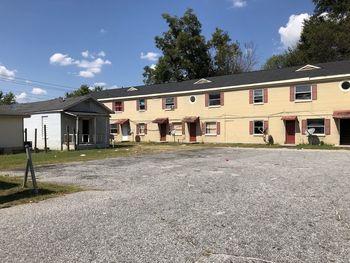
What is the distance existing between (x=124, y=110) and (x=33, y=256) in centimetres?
3891

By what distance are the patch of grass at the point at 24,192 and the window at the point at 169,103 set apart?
28.6m

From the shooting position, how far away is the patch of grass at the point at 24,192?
28.3 feet

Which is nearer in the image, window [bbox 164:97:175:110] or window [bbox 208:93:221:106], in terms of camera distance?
window [bbox 208:93:221:106]

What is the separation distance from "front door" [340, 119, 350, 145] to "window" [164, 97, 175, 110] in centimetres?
1643

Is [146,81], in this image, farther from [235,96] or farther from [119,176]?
[119,176]

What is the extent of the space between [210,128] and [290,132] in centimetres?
794

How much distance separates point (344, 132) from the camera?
96.2 ft

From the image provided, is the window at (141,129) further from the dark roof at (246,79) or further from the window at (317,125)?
the window at (317,125)

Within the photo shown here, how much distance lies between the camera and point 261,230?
595 centimetres

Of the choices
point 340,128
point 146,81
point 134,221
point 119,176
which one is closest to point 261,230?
point 134,221

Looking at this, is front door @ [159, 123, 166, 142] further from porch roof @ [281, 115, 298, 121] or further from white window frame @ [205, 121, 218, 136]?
porch roof @ [281, 115, 298, 121]

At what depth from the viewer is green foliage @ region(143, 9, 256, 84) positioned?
2279 inches

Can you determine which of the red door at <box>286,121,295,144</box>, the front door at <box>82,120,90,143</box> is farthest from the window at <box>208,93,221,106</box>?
the front door at <box>82,120,90,143</box>

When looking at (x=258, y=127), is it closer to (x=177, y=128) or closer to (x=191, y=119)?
(x=191, y=119)
